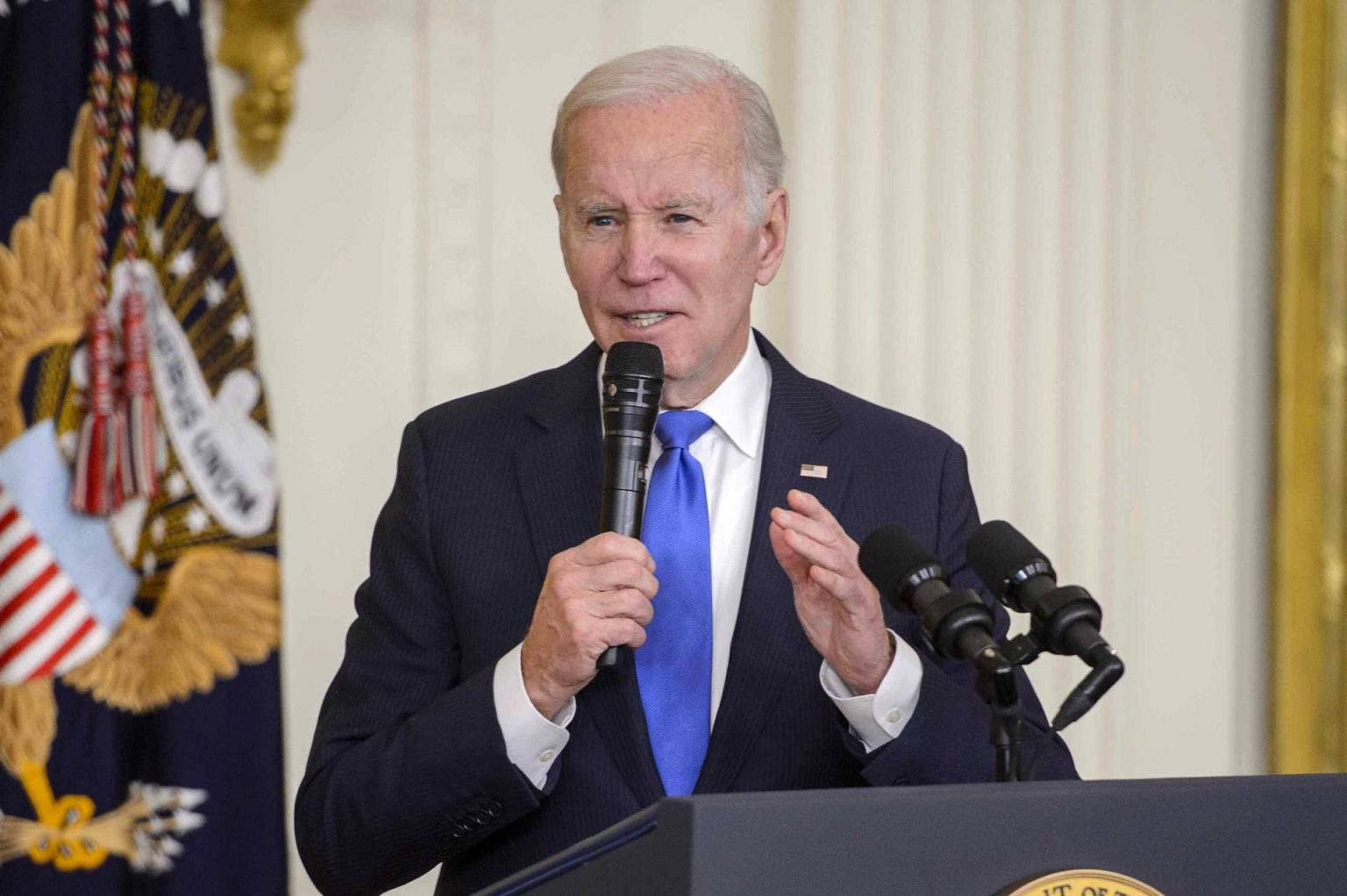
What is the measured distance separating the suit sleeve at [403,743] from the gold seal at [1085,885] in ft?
2.70

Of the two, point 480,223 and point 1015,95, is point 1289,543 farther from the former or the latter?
point 480,223

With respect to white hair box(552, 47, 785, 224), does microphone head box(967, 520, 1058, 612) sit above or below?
below

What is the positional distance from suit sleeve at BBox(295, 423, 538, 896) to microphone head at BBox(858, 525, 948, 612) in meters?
0.56

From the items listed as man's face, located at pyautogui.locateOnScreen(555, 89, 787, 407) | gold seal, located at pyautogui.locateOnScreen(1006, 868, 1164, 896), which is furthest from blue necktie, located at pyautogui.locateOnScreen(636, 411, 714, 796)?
gold seal, located at pyautogui.locateOnScreen(1006, 868, 1164, 896)

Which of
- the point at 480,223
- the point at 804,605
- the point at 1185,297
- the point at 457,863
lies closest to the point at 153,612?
the point at 480,223

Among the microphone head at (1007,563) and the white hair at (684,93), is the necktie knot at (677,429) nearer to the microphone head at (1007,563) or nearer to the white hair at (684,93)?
the white hair at (684,93)

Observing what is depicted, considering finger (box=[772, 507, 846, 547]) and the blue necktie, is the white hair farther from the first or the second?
finger (box=[772, 507, 846, 547])

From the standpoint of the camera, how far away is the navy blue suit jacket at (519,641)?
203 cm

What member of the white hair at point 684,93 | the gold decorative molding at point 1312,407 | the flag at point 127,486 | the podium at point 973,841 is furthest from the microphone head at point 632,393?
the gold decorative molding at point 1312,407

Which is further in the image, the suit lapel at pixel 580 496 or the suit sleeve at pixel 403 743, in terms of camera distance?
the suit lapel at pixel 580 496

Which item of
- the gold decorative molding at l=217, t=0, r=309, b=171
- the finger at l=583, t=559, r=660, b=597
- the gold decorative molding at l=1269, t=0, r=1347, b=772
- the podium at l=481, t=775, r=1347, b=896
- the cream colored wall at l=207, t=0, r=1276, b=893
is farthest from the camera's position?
the gold decorative molding at l=1269, t=0, r=1347, b=772

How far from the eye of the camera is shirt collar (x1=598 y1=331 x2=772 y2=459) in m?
2.36

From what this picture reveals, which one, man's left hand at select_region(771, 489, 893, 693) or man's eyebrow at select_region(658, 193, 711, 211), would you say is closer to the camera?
man's left hand at select_region(771, 489, 893, 693)

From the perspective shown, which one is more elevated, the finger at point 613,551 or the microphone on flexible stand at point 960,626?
the finger at point 613,551
